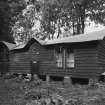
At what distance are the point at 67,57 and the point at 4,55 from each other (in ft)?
30.6

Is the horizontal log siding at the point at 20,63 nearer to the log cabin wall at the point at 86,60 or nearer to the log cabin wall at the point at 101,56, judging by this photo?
the log cabin wall at the point at 86,60

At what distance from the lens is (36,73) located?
54.8 feet

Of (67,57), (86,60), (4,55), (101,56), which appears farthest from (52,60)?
(4,55)

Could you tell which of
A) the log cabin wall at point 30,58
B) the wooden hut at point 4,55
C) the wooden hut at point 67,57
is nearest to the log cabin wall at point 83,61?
the wooden hut at point 67,57

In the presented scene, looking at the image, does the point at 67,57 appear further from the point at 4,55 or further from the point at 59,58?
the point at 4,55

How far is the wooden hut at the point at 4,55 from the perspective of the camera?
2006 centimetres

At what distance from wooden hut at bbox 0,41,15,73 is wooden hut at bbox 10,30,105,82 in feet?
6.93

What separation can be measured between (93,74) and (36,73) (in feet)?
19.0

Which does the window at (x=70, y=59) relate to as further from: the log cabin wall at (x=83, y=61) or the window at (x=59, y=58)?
the window at (x=59, y=58)

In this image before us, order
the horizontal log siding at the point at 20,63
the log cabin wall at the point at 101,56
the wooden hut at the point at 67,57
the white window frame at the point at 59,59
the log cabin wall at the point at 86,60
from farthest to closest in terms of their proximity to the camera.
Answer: the horizontal log siding at the point at 20,63 → the white window frame at the point at 59,59 → the log cabin wall at the point at 101,56 → the wooden hut at the point at 67,57 → the log cabin wall at the point at 86,60

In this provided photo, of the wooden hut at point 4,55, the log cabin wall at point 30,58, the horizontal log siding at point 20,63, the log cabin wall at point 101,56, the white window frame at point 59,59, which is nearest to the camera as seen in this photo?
the log cabin wall at point 101,56

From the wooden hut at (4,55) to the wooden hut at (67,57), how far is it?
211 cm

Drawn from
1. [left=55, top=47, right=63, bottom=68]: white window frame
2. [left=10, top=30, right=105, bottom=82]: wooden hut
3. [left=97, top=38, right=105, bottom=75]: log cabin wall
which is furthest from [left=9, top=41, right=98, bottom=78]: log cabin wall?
[left=97, top=38, right=105, bottom=75]: log cabin wall

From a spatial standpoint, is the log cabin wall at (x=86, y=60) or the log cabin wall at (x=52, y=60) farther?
the log cabin wall at (x=52, y=60)
